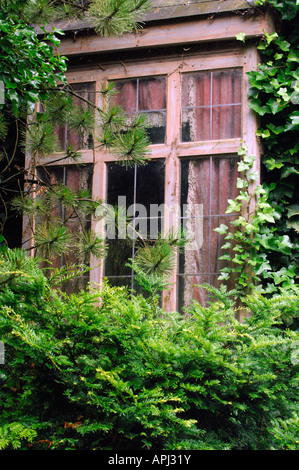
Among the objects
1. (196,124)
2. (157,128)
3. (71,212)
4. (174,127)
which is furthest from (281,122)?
(71,212)

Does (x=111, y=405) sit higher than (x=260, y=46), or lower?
lower

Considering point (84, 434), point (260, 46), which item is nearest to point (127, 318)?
point (84, 434)

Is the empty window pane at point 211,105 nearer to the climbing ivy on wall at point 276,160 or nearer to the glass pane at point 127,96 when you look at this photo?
the climbing ivy on wall at point 276,160

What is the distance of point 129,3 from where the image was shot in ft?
10.1

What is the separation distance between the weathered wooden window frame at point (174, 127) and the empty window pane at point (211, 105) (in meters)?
0.04

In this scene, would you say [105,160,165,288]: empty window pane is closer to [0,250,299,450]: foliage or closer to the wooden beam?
the wooden beam

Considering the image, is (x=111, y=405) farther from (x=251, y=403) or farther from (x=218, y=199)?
(x=218, y=199)

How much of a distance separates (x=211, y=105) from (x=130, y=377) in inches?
88.4

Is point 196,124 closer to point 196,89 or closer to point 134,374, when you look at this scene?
point 196,89

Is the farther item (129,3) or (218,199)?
(218,199)

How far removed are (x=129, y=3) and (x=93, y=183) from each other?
4.27 feet

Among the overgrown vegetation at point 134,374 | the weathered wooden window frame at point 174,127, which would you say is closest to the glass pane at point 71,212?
the weathered wooden window frame at point 174,127

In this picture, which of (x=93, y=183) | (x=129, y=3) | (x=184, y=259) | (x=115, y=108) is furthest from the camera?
(x=93, y=183)

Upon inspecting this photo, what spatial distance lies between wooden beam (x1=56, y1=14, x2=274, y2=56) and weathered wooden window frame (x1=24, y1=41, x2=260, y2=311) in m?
0.11
